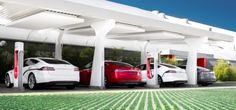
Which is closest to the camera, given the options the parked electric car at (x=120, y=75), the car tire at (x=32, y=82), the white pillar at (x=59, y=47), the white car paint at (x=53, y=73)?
the white car paint at (x=53, y=73)

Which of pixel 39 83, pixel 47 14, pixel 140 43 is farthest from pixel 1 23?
pixel 140 43

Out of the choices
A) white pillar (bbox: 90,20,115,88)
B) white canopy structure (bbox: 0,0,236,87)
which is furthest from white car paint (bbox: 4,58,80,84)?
white pillar (bbox: 90,20,115,88)

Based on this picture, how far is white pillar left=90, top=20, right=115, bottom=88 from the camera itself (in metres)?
18.0

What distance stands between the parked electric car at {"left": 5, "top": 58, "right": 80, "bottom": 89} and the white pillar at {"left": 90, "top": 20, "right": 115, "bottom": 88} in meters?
2.38

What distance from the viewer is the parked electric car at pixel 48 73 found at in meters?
14.9

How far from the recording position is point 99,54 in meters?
18.5

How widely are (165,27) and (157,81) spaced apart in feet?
9.65

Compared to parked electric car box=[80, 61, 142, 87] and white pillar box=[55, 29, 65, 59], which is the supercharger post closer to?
parked electric car box=[80, 61, 142, 87]

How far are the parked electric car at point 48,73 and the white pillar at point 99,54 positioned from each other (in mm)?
2379

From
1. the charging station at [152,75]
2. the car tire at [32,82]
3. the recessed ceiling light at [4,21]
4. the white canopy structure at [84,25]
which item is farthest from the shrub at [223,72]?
the car tire at [32,82]

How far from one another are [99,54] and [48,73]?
13.3 feet

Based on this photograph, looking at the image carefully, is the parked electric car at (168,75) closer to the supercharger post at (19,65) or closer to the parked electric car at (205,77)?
the parked electric car at (205,77)

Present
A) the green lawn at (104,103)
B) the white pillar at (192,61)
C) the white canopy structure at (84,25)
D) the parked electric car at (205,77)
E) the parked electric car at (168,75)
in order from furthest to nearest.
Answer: the white pillar at (192,61), the parked electric car at (205,77), the parked electric car at (168,75), the white canopy structure at (84,25), the green lawn at (104,103)

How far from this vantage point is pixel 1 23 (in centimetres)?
1986
